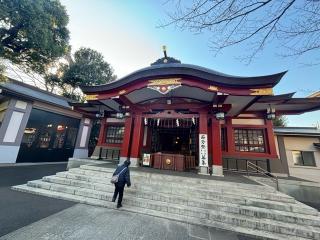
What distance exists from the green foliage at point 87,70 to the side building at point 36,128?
598 cm

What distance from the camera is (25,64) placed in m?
11.8

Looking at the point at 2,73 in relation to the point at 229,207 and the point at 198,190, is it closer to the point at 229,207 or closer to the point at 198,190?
the point at 198,190

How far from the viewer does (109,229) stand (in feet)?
11.5

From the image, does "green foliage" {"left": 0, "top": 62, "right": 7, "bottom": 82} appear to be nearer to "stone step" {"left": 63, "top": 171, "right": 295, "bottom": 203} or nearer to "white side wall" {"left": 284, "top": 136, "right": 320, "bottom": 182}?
"stone step" {"left": 63, "top": 171, "right": 295, "bottom": 203}

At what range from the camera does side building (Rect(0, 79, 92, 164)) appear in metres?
10.2

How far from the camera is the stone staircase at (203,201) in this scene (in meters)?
4.00

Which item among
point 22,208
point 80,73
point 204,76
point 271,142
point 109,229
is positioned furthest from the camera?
point 80,73

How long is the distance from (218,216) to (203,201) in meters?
0.66

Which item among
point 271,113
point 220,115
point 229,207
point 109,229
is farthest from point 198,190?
point 271,113

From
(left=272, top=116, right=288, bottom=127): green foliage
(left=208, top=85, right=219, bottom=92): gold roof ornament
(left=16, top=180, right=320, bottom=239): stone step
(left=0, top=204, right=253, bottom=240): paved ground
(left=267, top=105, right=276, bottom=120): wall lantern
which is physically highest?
(left=272, top=116, right=288, bottom=127): green foliage

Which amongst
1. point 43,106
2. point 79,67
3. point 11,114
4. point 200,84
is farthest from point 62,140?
point 200,84

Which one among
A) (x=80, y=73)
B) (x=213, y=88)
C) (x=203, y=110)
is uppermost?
(x=80, y=73)

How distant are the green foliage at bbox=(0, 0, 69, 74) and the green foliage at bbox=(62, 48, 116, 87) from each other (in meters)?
8.60

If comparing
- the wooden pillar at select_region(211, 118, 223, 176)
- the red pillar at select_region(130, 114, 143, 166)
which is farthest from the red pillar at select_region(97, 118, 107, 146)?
the wooden pillar at select_region(211, 118, 223, 176)
